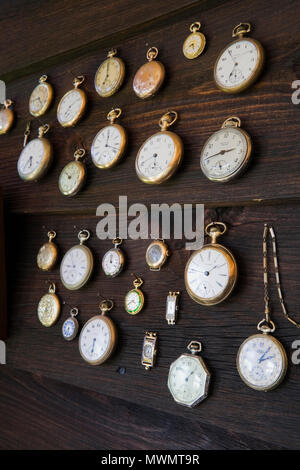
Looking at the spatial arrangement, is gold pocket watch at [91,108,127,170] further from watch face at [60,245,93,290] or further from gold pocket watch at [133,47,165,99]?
watch face at [60,245,93,290]

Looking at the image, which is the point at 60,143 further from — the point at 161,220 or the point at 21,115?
the point at 161,220

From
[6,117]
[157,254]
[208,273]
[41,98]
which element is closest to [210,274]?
[208,273]

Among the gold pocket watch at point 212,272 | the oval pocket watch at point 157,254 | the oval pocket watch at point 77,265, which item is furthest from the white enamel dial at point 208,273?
the oval pocket watch at point 77,265

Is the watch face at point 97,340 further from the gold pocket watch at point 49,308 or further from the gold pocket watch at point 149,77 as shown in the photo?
the gold pocket watch at point 149,77

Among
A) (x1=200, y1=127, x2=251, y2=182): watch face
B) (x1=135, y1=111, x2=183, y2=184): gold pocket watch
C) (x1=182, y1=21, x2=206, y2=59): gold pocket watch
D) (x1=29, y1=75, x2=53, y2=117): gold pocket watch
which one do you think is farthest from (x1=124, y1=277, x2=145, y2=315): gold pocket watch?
(x1=29, y1=75, x2=53, y2=117): gold pocket watch

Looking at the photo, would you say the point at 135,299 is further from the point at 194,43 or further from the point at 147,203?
the point at 194,43

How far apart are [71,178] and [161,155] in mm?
431

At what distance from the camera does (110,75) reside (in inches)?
58.9

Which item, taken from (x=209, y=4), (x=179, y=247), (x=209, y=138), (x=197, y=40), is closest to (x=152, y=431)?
(x=179, y=247)

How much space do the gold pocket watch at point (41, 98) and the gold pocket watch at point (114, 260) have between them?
734 mm

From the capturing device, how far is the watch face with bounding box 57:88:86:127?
61.8 inches

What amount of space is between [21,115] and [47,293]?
0.87 m

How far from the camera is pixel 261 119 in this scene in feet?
3.64

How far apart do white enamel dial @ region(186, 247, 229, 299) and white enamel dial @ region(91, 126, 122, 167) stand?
0.50 m
